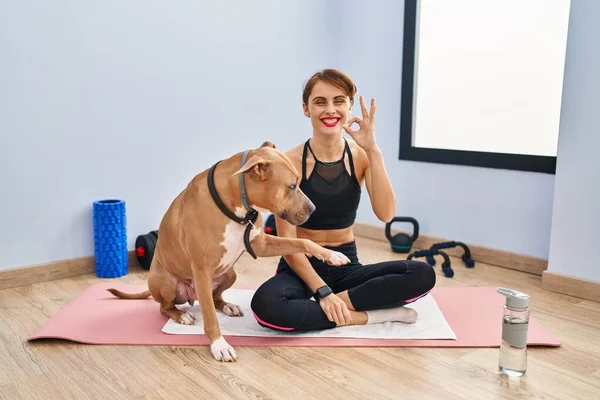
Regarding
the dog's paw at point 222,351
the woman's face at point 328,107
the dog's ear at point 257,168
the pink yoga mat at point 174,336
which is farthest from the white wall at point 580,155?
the dog's paw at point 222,351

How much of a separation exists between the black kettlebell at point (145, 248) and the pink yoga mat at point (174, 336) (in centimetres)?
45

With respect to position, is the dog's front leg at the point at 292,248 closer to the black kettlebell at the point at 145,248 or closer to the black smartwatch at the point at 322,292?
the black smartwatch at the point at 322,292

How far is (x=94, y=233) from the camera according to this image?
296 cm

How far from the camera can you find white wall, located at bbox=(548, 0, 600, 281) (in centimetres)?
251

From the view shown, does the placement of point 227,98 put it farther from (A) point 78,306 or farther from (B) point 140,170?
(A) point 78,306

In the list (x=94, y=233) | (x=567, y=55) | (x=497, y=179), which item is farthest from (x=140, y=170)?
(x=567, y=55)

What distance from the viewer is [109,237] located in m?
2.93

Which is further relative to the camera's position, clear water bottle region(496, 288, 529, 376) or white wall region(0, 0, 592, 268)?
white wall region(0, 0, 592, 268)

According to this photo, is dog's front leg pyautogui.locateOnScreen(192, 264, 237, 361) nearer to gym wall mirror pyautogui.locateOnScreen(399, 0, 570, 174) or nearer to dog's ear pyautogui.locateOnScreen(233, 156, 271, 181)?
dog's ear pyautogui.locateOnScreen(233, 156, 271, 181)

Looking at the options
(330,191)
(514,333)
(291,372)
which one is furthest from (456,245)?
(291,372)

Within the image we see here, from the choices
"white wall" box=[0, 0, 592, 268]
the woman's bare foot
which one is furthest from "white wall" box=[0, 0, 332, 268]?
the woman's bare foot

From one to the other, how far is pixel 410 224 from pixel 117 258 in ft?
6.04

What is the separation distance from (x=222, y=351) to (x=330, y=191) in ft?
2.38

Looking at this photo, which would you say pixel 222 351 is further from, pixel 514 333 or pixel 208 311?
pixel 514 333
